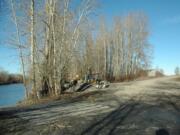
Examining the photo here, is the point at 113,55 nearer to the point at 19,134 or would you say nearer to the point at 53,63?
the point at 53,63

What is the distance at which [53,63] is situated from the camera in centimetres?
1986

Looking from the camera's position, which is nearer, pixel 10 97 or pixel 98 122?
pixel 98 122

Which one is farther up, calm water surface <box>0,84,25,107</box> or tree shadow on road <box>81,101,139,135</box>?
tree shadow on road <box>81,101,139,135</box>

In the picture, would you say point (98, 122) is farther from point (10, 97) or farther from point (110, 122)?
point (10, 97)

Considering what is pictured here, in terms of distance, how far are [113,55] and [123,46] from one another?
3.66 meters

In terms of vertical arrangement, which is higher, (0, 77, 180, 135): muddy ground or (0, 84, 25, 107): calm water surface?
(0, 77, 180, 135): muddy ground

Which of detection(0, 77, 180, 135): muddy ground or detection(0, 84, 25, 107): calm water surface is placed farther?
detection(0, 84, 25, 107): calm water surface

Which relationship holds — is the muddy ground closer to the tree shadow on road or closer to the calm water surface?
the tree shadow on road

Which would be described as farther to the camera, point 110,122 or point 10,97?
point 10,97

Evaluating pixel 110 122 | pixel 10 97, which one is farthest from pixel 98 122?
pixel 10 97

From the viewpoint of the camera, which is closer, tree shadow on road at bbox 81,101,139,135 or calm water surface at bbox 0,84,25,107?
tree shadow on road at bbox 81,101,139,135

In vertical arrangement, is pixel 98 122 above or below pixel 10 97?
above

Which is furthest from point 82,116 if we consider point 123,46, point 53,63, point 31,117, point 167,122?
point 123,46

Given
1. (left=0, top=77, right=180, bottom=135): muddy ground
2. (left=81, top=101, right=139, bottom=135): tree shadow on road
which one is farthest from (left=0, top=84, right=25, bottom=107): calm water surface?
(left=81, top=101, right=139, bottom=135): tree shadow on road
